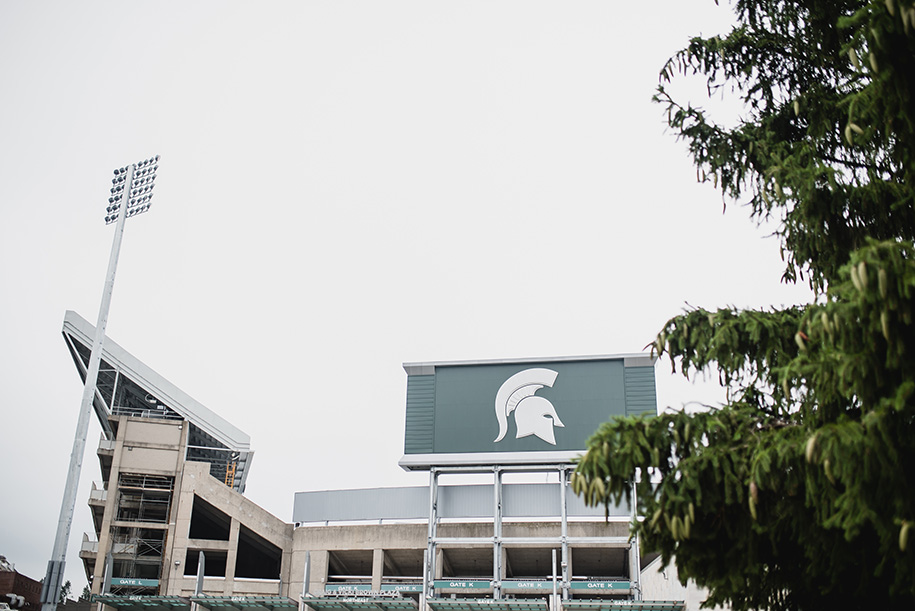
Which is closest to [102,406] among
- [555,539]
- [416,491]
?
[416,491]

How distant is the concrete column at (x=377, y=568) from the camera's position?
135ft

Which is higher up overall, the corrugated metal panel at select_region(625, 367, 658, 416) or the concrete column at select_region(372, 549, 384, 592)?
the corrugated metal panel at select_region(625, 367, 658, 416)

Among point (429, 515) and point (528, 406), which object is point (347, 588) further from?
point (528, 406)

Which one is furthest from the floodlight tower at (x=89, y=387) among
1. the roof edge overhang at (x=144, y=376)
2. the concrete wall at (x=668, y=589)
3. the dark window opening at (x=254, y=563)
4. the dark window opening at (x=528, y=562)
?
the dark window opening at (x=528, y=562)

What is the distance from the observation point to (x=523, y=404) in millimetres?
40969

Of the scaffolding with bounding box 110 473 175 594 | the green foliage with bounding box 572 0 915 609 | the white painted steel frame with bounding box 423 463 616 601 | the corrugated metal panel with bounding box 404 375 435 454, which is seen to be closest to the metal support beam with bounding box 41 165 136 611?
the green foliage with bounding box 572 0 915 609

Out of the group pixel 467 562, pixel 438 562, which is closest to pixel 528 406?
pixel 438 562

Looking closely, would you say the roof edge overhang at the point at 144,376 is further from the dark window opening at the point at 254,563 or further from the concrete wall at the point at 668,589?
the concrete wall at the point at 668,589

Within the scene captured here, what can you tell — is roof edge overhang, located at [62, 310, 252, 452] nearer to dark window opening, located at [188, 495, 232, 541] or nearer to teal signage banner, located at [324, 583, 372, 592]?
dark window opening, located at [188, 495, 232, 541]

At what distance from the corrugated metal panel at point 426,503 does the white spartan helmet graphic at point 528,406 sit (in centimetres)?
268

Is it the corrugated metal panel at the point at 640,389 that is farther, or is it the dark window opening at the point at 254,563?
the dark window opening at the point at 254,563

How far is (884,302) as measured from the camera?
276 inches

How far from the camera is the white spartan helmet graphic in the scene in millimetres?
40344

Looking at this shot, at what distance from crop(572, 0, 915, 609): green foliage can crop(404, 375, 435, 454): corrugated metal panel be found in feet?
101
